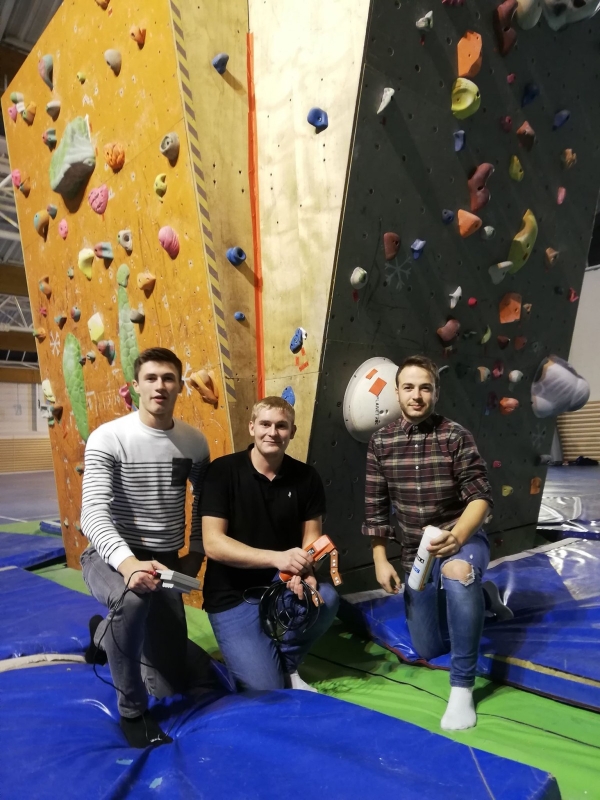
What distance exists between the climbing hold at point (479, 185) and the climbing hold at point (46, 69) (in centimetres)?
215

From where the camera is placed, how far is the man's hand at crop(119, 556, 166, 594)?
139 cm

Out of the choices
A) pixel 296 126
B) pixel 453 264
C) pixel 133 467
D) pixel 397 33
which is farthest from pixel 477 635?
pixel 397 33

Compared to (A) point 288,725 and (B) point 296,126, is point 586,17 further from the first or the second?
(A) point 288,725

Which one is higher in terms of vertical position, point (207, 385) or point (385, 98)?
point (385, 98)

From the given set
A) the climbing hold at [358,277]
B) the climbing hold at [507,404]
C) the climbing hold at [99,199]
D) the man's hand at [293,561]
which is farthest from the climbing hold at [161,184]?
the climbing hold at [507,404]

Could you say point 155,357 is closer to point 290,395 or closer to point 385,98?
point 290,395

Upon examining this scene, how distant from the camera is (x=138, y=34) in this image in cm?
230

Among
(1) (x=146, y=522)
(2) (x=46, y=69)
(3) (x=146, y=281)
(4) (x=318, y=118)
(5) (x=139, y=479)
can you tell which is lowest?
(1) (x=146, y=522)

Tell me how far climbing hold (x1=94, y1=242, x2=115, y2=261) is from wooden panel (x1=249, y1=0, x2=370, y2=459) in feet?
2.80

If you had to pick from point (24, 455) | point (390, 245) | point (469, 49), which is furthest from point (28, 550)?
point (24, 455)

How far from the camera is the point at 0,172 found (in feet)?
24.7

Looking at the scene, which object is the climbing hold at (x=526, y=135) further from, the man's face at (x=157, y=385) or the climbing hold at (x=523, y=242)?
the man's face at (x=157, y=385)

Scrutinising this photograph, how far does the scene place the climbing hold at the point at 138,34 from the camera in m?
2.29

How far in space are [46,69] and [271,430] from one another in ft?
8.19
